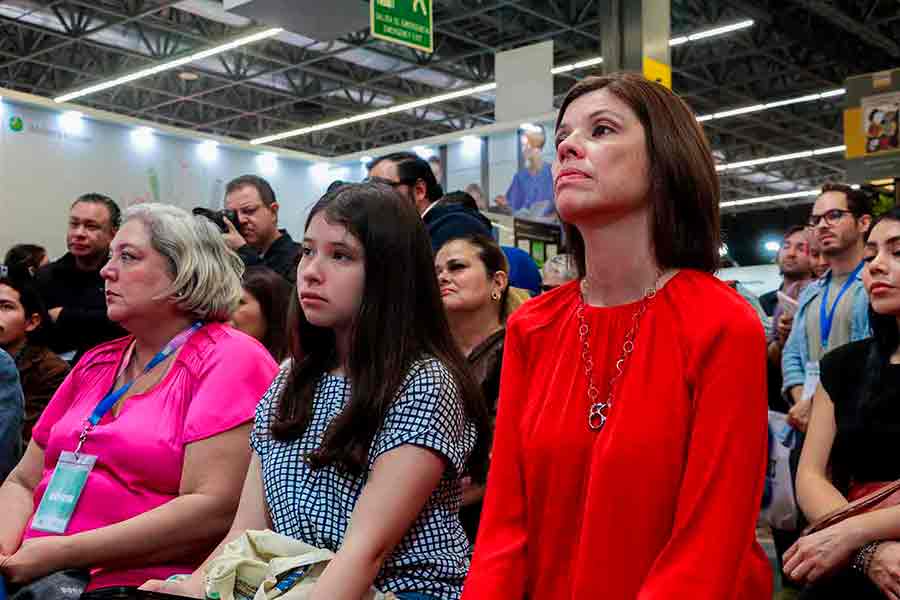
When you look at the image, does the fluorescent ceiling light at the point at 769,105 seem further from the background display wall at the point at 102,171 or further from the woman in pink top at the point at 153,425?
the woman in pink top at the point at 153,425

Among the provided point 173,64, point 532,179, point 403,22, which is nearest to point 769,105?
point 173,64

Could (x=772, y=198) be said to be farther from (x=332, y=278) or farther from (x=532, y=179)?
(x=332, y=278)

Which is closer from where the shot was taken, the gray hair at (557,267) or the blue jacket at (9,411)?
the blue jacket at (9,411)

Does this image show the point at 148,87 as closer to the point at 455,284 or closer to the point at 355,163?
the point at 355,163

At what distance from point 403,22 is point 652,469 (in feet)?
21.6

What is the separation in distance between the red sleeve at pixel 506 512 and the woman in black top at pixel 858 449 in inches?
40.5

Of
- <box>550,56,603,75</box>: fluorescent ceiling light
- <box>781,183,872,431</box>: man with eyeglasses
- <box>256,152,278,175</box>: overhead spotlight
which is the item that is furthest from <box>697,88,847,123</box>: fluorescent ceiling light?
<box>781,183,872,431</box>: man with eyeglasses

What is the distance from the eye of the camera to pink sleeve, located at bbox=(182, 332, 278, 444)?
2479 millimetres

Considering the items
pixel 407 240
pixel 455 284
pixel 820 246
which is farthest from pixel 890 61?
pixel 407 240

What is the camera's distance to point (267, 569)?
6.36 feet

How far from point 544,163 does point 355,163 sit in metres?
1.83

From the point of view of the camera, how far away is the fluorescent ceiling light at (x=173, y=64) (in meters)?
13.6

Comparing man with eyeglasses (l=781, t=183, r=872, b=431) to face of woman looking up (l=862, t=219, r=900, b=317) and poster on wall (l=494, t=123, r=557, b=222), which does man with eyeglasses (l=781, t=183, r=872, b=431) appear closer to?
face of woman looking up (l=862, t=219, r=900, b=317)

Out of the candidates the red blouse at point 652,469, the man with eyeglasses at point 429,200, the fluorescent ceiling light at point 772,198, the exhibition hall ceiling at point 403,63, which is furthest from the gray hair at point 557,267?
the fluorescent ceiling light at point 772,198
